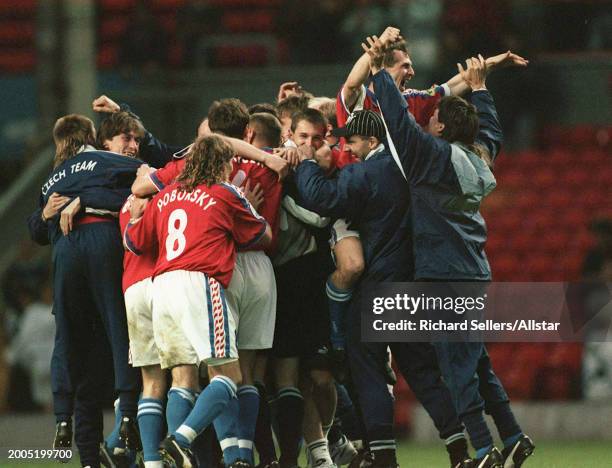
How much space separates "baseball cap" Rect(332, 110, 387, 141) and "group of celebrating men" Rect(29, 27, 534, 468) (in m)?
0.01

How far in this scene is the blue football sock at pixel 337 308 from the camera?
26.3 feet

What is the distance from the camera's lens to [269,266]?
789 cm

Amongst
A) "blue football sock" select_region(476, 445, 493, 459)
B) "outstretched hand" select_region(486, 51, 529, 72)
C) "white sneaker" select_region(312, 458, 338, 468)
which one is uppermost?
"outstretched hand" select_region(486, 51, 529, 72)

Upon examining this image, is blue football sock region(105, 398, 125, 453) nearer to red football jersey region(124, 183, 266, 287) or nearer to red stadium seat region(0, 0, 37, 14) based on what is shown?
red football jersey region(124, 183, 266, 287)

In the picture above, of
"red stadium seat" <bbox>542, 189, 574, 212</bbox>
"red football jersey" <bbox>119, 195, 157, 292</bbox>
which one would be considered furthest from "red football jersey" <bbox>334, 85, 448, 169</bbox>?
"red stadium seat" <bbox>542, 189, 574, 212</bbox>

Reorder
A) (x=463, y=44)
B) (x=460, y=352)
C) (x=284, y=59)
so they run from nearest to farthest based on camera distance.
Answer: (x=460, y=352), (x=463, y=44), (x=284, y=59)

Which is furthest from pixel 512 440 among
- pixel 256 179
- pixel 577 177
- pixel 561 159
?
pixel 561 159

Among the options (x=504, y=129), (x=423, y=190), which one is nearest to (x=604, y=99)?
(x=504, y=129)

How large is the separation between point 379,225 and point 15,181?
8615 mm

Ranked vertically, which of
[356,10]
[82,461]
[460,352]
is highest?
[356,10]

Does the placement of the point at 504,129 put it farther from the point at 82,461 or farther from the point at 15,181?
the point at 82,461

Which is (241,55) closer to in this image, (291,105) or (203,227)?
(291,105)

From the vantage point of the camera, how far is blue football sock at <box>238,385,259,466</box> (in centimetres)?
766

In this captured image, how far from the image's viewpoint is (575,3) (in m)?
16.0
